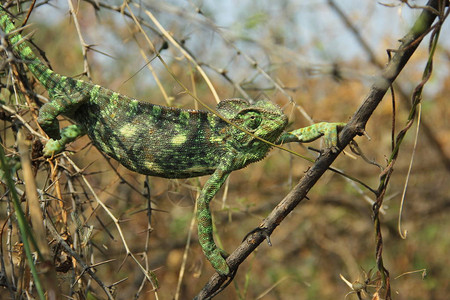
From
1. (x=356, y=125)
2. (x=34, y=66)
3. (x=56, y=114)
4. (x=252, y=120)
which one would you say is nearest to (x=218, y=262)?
(x=252, y=120)

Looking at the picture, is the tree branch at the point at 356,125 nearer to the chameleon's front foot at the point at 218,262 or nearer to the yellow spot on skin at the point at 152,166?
the chameleon's front foot at the point at 218,262

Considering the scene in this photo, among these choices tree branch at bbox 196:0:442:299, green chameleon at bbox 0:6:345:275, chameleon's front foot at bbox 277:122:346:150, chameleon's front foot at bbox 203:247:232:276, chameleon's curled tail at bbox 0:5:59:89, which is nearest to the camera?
tree branch at bbox 196:0:442:299

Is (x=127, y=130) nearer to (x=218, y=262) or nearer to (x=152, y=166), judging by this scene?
(x=152, y=166)

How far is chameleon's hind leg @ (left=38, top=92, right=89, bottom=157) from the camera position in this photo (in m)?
2.02

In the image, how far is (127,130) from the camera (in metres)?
2.05

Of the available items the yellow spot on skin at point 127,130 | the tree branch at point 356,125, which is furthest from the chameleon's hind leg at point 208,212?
the yellow spot on skin at point 127,130

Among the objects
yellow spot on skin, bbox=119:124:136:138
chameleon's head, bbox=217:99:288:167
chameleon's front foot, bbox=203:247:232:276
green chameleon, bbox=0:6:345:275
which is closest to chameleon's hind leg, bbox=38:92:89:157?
green chameleon, bbox=0:6:345:275

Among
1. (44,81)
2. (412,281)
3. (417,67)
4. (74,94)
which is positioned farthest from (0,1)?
(412,281)

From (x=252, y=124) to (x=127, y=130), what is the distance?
21.6 inches

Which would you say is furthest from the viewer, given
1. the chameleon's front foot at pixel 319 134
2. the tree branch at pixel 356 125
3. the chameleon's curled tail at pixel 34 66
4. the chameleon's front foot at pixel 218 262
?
the chameleon's curled tail at pixel 34 66

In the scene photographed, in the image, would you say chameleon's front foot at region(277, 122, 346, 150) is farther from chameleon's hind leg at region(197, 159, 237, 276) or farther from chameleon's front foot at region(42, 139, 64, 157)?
chameleon's front foot at region(42, 139, 64, 157)

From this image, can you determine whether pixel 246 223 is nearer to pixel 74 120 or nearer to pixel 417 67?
pixel 417 67

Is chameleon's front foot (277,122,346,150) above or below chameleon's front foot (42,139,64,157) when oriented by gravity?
below

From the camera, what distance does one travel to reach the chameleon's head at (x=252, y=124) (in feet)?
6.39
